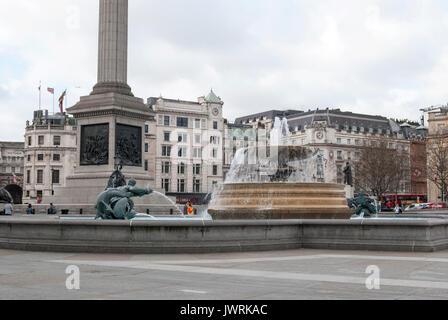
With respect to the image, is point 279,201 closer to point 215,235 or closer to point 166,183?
point 215,235

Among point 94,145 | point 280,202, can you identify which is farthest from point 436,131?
Answer: point 280,202

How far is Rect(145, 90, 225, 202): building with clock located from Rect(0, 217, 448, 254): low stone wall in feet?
284

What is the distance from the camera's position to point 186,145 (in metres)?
108

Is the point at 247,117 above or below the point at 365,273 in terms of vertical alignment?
above

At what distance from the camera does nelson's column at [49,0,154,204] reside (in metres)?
40.1

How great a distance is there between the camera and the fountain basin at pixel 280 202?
63.8ft

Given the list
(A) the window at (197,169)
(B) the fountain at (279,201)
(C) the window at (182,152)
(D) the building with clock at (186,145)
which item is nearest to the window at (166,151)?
(D) the building with clock at (186,145)

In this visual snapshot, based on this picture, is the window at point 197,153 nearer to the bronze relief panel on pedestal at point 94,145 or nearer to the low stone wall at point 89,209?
the low stone wall at point 89,209

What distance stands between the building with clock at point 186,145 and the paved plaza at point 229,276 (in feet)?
292

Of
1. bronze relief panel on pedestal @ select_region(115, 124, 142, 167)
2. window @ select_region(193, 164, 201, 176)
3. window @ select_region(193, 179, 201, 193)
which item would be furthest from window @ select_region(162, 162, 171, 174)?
bronze relief panel on pedestal @ select_region(115, 124, 142, 167)

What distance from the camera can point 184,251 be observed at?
46.2ft

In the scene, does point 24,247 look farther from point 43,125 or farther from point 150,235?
point 43,125
